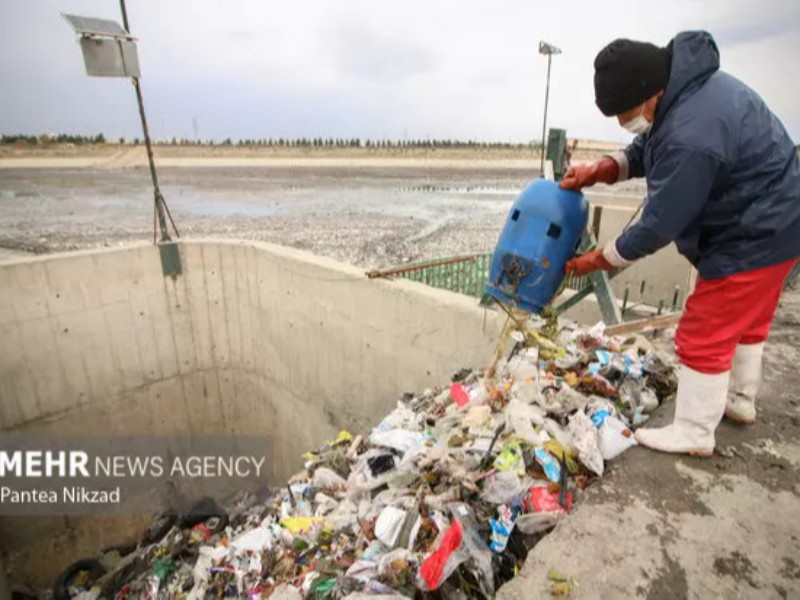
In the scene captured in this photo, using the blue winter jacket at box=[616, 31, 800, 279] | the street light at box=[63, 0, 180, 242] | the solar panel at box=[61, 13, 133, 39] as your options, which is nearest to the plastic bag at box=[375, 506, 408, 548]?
the blue winter jacket at box=[616, 31, 800, 279]

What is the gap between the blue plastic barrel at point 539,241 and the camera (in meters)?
2.53

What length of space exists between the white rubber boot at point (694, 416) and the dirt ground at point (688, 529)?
6 cm

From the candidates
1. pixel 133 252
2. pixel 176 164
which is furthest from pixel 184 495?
pixel 176 164

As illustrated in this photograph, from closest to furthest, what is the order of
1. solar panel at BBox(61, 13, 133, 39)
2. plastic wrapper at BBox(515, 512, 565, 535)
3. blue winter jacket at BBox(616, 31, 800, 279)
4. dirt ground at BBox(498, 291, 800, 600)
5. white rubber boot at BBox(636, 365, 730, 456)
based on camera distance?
dirt ground at BBox(498, 291, 800, 600), blue winter jacket at BBox(616, 31, 800, 279), plastic wrapper at BBox(515, 512, 565, 535), white rubber boot at BBox(636, 365, 730, 456), solar panel at BBox(61, 13, 133, 39)

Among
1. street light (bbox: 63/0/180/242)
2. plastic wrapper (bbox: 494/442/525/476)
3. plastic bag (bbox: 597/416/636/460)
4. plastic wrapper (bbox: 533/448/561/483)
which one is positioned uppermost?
street light (bbox: 63/0/180/242)

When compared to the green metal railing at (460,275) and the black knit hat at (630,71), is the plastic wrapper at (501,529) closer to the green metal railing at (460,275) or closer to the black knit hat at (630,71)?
the black knit hat at (630,71)

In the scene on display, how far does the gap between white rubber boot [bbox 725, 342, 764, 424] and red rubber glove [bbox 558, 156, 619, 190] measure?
1.09 m

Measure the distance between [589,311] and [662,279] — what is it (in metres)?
3.93

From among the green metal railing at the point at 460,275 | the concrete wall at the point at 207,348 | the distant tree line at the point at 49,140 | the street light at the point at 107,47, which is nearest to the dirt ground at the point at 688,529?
the concrete wall at the point at 207,348

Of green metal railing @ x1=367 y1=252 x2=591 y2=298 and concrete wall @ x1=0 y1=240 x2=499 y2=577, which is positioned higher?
green metal railing @ x1=367 y1=252 x2=591 y2=298

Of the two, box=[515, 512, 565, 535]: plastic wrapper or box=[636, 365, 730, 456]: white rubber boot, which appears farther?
box=[636, 365, 730, 456]: white rubber boot

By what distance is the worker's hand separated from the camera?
84.7 inches

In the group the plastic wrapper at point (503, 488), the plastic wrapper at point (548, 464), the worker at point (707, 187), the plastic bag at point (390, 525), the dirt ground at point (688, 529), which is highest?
the worker at point (707, 187)

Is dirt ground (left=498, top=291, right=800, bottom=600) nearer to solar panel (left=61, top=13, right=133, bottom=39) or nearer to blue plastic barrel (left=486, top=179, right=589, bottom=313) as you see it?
blue plastic barrel (left=486, top=179, right=589, bottom=313)
